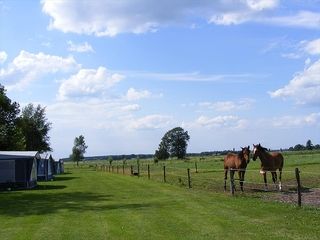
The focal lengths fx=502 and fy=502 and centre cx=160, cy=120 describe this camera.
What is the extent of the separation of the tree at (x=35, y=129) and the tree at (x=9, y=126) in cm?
686

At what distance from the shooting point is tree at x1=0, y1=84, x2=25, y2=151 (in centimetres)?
7200

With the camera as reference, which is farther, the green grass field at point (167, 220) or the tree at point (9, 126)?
the tree at point (9, 126)

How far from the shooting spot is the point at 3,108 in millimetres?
75938

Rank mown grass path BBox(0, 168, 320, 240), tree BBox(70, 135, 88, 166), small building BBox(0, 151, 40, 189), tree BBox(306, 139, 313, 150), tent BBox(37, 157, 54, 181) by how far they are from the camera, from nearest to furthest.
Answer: mown grass path BBox(0, 168, 320, 240) < small building BBox(0, 151, 40, 189) < tent BBox(37, 157, 54, 181) < tree BBox(70, 135, 88, 166) < tree BBox(306, 139, 313, 150)

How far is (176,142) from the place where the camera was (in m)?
176

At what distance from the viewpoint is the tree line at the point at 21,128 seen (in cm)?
7306

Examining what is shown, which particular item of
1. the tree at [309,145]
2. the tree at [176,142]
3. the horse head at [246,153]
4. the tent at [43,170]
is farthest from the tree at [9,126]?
the tree at [309,145]

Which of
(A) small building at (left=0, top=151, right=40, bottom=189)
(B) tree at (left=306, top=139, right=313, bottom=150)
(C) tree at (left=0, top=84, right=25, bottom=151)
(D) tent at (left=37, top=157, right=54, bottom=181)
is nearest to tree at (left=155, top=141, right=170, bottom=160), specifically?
(B) tree at (left=306, top=139, right=313, bottom=150)

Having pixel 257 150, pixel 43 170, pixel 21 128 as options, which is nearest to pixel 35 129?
pixel 21 128

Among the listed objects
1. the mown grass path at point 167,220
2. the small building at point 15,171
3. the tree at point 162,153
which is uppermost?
the tree at point 162,153

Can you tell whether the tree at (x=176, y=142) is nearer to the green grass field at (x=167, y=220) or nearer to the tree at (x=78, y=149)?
the tree at (x=78, y=149)

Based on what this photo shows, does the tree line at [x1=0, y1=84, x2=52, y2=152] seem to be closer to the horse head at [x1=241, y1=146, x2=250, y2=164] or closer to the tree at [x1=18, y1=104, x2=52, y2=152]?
the tree at [x1=18, y1=104, x2=52, y2=152]

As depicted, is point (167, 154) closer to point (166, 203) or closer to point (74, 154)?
point (74, 154)

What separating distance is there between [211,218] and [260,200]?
16.3 feet
